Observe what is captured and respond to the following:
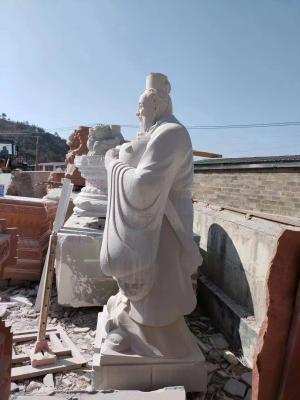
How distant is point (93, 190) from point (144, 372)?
2.71 meters

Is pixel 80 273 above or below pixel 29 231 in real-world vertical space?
below

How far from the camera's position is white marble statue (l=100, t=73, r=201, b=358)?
2197 millimetres

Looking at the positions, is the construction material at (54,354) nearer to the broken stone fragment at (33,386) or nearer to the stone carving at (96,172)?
the broken stone fragment at (33,386)

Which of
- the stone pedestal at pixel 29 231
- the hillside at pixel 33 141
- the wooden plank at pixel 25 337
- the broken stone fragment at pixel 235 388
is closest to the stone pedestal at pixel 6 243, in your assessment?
the wooden plank at pixel 25 337

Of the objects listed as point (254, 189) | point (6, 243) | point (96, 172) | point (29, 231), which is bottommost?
point (29, 231)

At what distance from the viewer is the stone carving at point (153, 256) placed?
86.8 inches

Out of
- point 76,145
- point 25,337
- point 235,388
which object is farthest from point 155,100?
point 76,145

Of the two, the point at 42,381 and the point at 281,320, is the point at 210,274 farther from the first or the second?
the point at 281,320

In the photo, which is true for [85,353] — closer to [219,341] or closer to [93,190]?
[219,341]

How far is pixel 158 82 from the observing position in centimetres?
242

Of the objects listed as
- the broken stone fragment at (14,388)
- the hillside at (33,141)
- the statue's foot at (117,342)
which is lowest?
the broken stone fragment at (14,388)

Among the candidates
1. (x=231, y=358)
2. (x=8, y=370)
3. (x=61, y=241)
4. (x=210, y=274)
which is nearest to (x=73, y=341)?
(x=61, y=241)

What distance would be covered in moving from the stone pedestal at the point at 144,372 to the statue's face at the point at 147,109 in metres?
1.67

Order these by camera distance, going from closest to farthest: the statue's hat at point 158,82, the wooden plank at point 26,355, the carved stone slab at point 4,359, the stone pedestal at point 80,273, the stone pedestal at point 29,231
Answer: the carved stone slab at point 4,359 < the statue's hat at point 158,82 < the wooden plank at point 26,355 < the stone pedestal at point 80,273 < the stone pedestal at point 29,231
